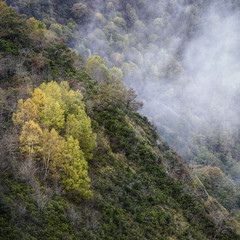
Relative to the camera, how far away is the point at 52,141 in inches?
890

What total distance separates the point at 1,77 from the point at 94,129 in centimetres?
1485

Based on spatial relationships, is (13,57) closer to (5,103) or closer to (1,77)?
(1,77)

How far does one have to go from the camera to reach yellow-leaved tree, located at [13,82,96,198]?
2227 centimetres

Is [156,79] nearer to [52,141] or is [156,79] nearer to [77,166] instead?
[77,166]

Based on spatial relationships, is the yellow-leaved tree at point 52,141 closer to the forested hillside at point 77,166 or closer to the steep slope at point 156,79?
the forested hillside at point 77,166

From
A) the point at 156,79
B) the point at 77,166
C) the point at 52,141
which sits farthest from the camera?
the point at 156,79

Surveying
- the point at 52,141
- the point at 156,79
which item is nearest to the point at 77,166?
the point at 52,141

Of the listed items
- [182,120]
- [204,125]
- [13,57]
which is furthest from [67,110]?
[204,125]

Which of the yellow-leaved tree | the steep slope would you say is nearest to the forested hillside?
the yellow-leaved tree

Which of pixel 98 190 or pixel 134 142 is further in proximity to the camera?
pixel 134 142

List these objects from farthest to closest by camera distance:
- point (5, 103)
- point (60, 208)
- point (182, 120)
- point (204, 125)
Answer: point (204, 125) → point (182, 120) → point (5, 103) → point (60, 208)

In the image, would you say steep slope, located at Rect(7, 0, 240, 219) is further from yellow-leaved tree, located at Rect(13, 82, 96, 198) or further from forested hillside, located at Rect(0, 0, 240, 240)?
yellow-leaved tree, located at Rect(13, 82, 96, 198)

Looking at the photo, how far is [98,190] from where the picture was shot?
27.2 meters

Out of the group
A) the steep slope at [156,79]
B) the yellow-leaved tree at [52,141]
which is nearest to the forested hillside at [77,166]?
the yellow-leaved tree at [52,141]
